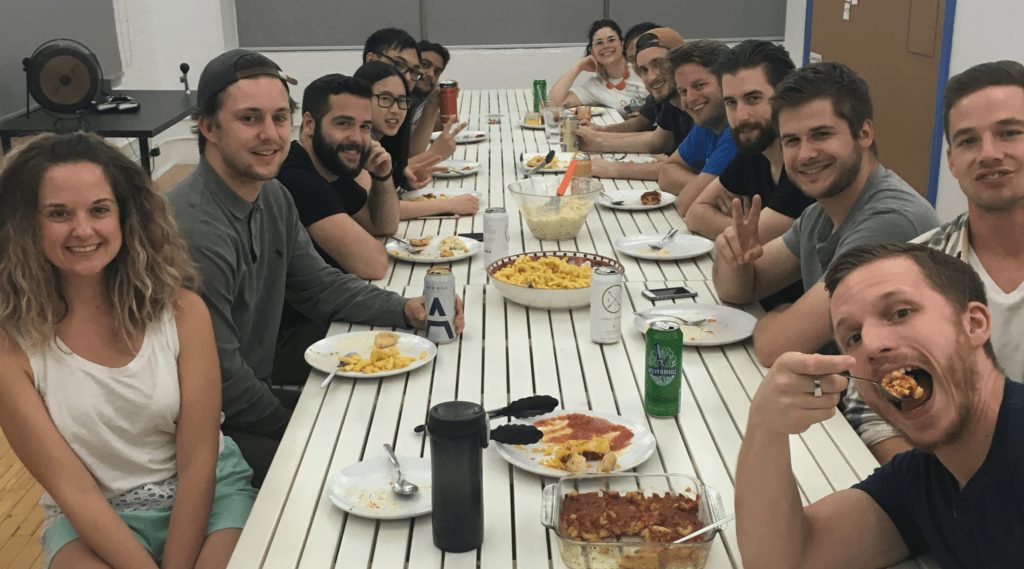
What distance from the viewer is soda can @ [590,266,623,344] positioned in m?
2.17

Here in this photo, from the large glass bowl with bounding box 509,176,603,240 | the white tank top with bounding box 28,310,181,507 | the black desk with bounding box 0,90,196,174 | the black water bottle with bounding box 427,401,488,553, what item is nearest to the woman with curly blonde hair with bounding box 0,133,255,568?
the white tank top with bounding box 28,310,181,507

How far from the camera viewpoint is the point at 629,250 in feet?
9.64

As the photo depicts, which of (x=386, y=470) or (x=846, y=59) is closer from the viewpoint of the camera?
(x=386, y=470)

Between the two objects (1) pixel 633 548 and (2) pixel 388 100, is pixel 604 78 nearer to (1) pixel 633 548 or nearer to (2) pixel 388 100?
(2) pixel 388 100

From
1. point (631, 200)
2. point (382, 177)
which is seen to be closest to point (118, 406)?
point (382, 177)

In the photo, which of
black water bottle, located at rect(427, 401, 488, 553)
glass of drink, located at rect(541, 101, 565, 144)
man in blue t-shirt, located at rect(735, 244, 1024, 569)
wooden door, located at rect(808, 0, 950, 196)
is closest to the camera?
man in blue t-shirt, located at rect(735, 244, 1024, 569)

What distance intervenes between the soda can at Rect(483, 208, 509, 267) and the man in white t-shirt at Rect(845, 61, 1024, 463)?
1.14 metres

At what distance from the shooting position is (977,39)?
4922 mm

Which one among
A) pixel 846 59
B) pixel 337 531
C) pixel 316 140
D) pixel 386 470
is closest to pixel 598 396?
pixel 386 470

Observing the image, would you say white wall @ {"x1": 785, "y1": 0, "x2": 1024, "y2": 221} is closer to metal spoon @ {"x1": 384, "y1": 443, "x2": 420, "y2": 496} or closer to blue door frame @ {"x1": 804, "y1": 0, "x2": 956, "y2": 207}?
blue door frame @ {"x1": 804, "y1": 0, "x2": 956, "y2": 207}

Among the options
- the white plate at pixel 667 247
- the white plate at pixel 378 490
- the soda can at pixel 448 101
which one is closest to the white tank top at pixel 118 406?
the white plate at pixel 378 490

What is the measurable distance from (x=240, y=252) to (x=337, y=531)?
99 centimetres

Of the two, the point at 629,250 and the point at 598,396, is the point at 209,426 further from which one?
the point at 629,250

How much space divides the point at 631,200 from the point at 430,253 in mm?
965
